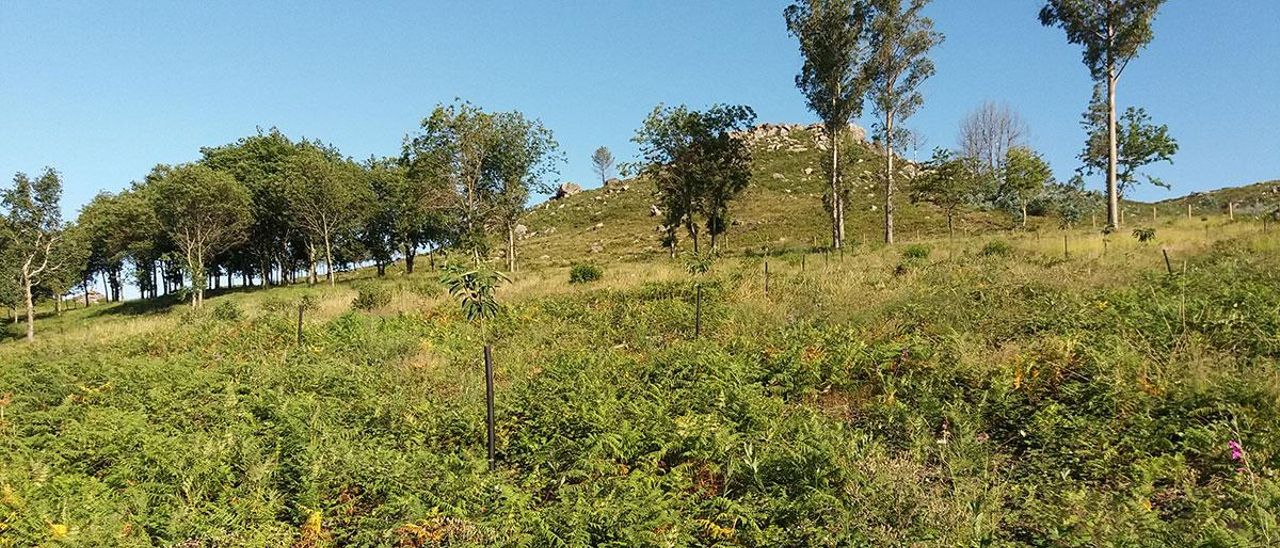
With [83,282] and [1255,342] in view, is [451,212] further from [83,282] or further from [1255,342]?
[83,282]

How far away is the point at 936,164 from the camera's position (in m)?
36.1

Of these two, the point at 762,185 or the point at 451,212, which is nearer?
the point at 451,212

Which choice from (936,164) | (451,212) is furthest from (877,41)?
(451,212)

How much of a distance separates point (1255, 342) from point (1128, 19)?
25455 millimetres

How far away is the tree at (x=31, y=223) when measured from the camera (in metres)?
35.0

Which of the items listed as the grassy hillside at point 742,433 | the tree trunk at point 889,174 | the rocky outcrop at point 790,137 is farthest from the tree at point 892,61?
the rocky outcrop at point 790,137

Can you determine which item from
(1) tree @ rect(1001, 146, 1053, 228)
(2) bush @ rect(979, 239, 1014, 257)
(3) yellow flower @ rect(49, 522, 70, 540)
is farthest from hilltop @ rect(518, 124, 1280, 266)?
(3) yellow flower @ rect(49, 522, 70, 540)

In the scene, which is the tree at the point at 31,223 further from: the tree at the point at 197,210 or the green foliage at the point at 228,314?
the green foliage at the point at 228,314

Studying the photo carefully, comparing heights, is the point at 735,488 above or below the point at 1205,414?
below

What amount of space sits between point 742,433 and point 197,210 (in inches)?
1887

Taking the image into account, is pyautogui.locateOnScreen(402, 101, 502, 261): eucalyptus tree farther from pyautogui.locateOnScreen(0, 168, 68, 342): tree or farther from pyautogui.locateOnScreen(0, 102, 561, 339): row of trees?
pyautogui.locateOnScreen(0, 168, 68, 342): tree

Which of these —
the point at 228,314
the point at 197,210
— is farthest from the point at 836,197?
A: the point at 197,210

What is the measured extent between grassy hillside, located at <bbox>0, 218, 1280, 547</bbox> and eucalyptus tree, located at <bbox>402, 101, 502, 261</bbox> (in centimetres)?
2392

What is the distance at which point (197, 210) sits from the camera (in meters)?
40.6
